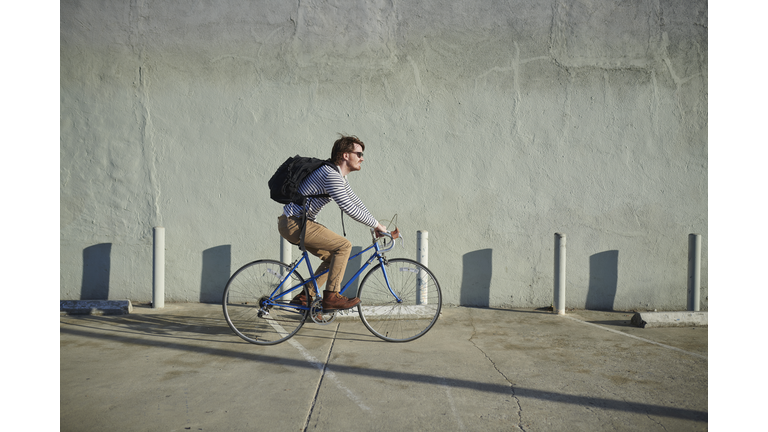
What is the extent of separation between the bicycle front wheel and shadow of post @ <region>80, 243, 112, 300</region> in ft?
12.6

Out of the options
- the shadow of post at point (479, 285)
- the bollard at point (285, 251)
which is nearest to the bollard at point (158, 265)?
the bollard at point (285, 251)

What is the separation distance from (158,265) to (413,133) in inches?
145

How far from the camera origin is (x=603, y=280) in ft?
20.7

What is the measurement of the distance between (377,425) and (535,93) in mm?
4906

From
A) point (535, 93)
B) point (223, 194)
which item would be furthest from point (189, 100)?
point (535, 93)

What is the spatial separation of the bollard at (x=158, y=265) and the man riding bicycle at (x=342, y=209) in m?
2.46

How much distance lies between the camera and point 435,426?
2861 millimetres

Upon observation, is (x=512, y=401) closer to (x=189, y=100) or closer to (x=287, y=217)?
(x=287, y=217)

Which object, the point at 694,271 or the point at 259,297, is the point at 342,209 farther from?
the point at 694,271

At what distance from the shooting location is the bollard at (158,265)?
5.93 m

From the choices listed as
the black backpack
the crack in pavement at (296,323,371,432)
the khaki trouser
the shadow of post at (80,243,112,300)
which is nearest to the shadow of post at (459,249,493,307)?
the crack in pavement at (296,323,371,432)

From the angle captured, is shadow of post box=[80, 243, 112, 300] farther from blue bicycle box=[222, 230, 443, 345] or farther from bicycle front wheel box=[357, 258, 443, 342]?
bicycle front wheel box=[357, 258, 443, 342]

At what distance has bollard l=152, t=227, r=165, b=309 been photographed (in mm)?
5934

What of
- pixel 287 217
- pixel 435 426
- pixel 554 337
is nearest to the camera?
pixel 435 426
